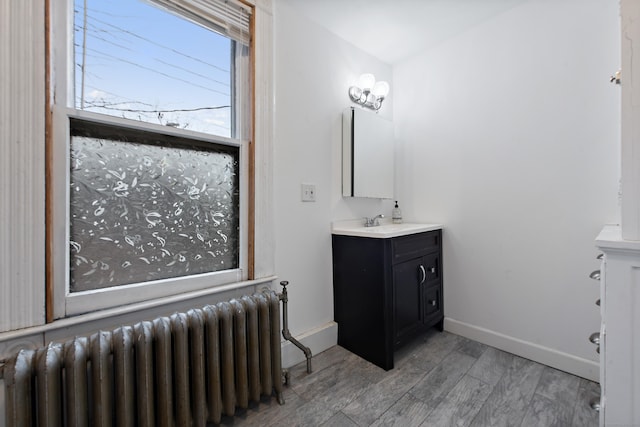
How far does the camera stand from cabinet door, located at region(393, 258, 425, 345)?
1636 mm

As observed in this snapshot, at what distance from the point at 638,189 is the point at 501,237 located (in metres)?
1.02

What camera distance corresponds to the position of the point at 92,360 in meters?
0.90

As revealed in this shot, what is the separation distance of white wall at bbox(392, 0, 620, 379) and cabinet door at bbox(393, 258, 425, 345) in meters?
0.42

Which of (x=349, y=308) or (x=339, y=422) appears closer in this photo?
(x=339, y=422)

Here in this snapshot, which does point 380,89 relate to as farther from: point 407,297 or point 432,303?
point 432,303

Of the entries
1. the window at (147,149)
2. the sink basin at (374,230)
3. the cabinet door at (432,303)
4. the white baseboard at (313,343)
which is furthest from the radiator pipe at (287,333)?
the cabinet door at (432,303)

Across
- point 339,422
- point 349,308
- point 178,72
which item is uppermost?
point 178,72

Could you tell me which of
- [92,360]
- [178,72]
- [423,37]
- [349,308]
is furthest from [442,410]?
[423,37]

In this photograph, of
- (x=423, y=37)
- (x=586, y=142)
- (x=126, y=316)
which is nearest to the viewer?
(x=126, y=316)

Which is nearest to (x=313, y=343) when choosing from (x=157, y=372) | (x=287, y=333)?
(x=287, y=333)

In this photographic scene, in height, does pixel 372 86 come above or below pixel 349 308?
above

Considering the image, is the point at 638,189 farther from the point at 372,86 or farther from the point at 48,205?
the point at 48,205

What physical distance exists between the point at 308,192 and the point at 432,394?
51.6 inches

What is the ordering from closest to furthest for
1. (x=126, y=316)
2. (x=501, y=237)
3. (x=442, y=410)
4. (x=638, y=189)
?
(x=638, y=189) < (x=126, y=316) < (x=442, y=410) < (x=501, y=237)
